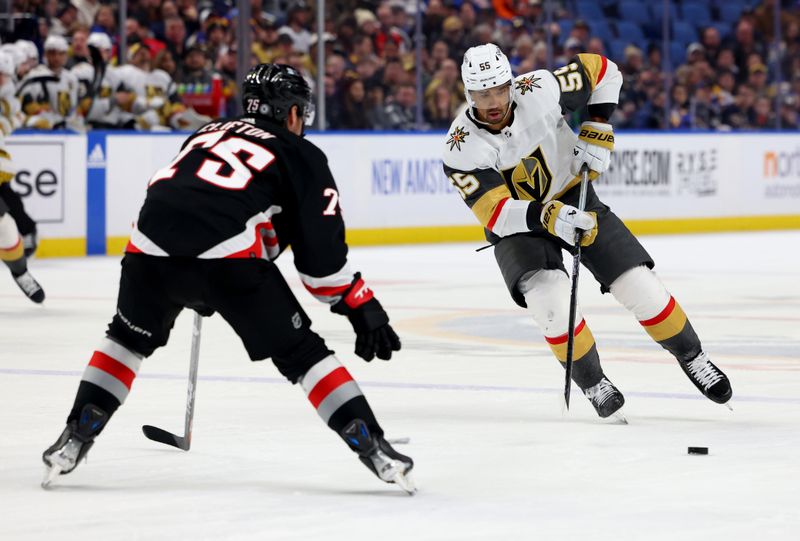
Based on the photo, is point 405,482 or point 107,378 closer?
point 405,482

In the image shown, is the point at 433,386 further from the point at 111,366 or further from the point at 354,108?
the point at 354,108

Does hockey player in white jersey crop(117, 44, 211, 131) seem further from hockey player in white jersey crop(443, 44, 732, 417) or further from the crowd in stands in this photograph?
hockey player in white jersey crop(443, 44, 732, 417)

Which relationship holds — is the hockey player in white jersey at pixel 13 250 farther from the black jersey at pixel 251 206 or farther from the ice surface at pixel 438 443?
the black jersey at pixel 251 206

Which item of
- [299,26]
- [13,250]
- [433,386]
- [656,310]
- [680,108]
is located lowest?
[13,250]

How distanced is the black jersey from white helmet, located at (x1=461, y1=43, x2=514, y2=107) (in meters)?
1.39

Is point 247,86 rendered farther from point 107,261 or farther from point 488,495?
point 107,261

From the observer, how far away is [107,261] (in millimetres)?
13117

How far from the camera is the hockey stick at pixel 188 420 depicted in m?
4.95

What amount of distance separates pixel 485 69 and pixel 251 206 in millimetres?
1567

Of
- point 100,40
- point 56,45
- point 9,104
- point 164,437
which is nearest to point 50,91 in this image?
point 56,45

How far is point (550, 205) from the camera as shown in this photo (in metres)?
5.69

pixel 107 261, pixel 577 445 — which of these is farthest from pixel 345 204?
pixel 577 445

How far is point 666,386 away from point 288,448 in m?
1.97

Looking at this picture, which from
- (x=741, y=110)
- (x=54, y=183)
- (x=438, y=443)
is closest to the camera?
(x=438, y=443)
